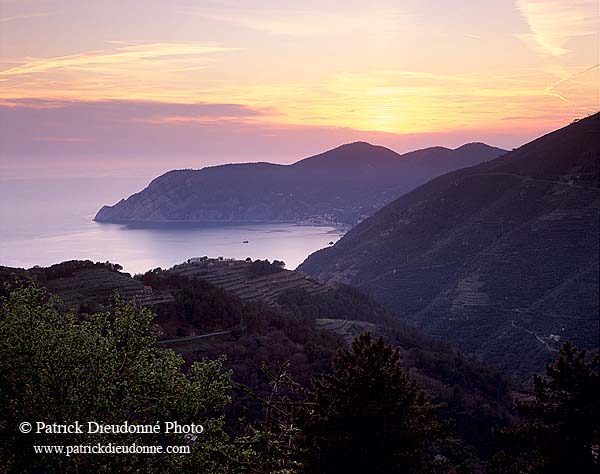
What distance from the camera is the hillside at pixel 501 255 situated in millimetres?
45500

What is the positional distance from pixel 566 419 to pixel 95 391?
285 inches

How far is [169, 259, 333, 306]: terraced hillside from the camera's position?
1779 inches

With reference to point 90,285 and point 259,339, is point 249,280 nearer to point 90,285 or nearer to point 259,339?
point 90,285

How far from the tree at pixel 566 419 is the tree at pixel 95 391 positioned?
5.50m

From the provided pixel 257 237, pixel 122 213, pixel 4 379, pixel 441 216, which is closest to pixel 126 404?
pixel 4 379

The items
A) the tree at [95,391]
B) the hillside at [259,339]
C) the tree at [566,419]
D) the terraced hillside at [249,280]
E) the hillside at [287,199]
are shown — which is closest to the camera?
the tree at [95,391]

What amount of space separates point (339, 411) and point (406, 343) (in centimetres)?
3247

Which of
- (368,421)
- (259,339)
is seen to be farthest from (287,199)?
(368,421)

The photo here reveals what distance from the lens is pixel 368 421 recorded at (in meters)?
8.55

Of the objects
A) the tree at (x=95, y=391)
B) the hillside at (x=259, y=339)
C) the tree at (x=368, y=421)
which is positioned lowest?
the hillside at (x=259, y=339)

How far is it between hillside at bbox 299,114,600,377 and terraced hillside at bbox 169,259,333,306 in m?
12.5

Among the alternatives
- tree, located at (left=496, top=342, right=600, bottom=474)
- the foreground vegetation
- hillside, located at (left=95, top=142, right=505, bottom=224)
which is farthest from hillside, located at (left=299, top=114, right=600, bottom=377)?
hillside, located at (left=95, top=142, right=505, bottom=224)

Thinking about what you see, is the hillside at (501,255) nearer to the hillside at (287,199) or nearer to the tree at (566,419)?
the tree at (566,419)

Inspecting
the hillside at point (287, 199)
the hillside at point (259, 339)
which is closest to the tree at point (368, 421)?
the hillside at point (259, 339)
